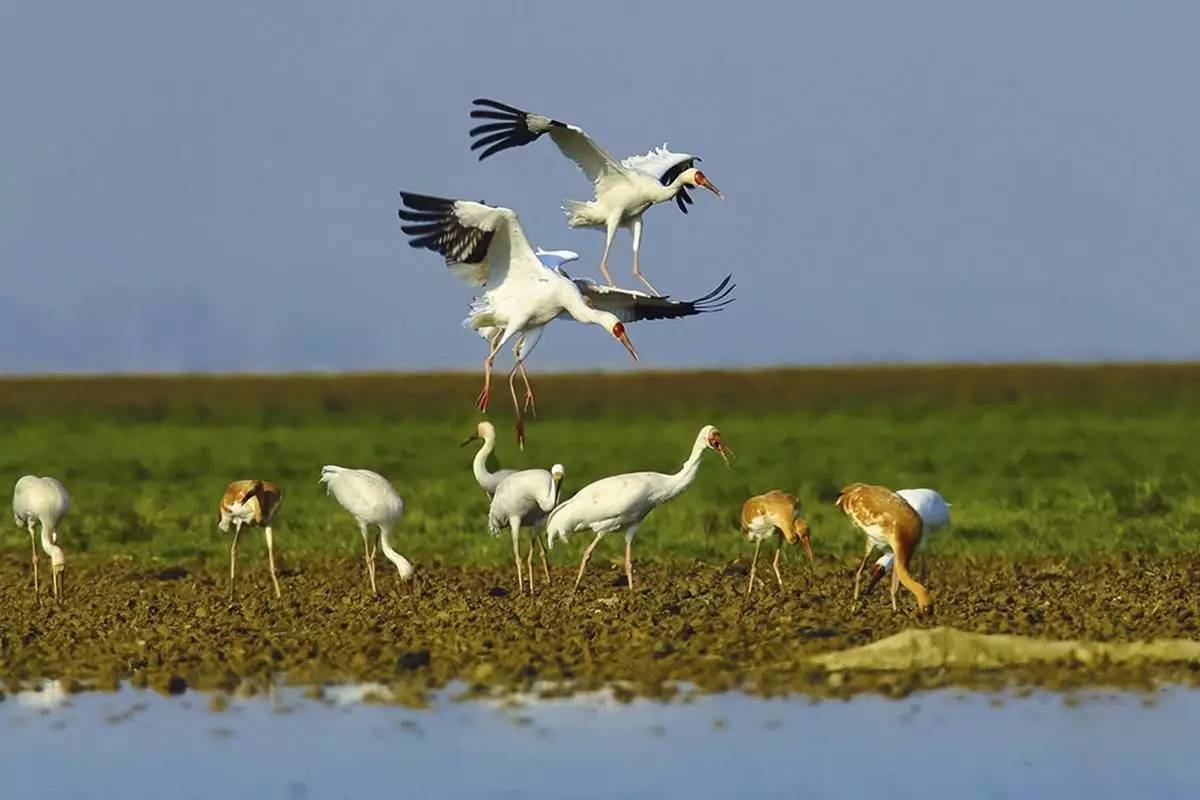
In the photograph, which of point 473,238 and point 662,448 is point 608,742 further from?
point 662,448

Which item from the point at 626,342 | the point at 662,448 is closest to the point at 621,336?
the point at 626,342

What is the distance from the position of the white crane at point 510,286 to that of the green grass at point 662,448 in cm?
229

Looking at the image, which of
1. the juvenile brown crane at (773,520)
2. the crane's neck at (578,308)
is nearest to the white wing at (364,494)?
the crane's neck at (578,308)

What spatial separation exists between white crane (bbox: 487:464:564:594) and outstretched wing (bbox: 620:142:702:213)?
7.18ft

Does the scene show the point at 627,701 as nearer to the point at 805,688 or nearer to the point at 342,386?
the point at 805,688

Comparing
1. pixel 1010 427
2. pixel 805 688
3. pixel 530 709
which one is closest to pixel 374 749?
pixel 530 709

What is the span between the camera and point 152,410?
36.3 meters

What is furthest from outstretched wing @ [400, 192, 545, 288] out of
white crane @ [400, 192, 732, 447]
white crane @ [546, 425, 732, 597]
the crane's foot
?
the crane's foot

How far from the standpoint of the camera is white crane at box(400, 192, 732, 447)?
535 inches

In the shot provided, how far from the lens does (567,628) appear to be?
38.7ft

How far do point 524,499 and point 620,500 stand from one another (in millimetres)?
813

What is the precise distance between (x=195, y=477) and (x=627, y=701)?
14.9m

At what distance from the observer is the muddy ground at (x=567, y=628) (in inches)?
416

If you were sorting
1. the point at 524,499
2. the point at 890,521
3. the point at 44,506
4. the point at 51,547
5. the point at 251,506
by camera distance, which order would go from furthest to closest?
the point at 44,506 < the point at 51,547 < the point at 251,506 < the point at 524,499 < the point at 890,521
